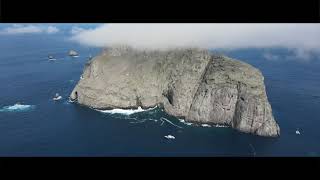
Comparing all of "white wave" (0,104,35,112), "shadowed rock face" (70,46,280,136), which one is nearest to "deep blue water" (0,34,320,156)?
"white wave" (0,104,35,112)

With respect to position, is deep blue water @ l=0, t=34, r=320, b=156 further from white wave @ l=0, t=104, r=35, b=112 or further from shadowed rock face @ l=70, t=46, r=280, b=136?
shadowed rock face @ l=70, t=46, r=280, b=136

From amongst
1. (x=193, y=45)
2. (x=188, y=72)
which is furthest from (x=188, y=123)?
(x=193, y=45)

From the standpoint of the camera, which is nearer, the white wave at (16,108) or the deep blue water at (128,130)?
the deep blue water at (128,130)

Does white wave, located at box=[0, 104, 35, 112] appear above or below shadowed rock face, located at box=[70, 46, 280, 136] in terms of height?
below

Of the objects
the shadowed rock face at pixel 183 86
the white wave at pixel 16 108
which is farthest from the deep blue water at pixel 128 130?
the shadowed rock face at pixel 183 86

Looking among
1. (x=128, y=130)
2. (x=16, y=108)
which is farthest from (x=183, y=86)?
(x=16, y=108)

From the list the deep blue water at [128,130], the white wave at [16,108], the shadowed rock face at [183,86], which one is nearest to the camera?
the deep blue water at [128,130]

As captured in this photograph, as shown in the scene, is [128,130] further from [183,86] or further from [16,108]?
[16,108]

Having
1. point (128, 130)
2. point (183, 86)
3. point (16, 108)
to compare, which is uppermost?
point (183, 86)

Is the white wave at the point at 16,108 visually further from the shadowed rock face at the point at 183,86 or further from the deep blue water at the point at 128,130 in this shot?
the shadowed rock face at the point at 183,86
